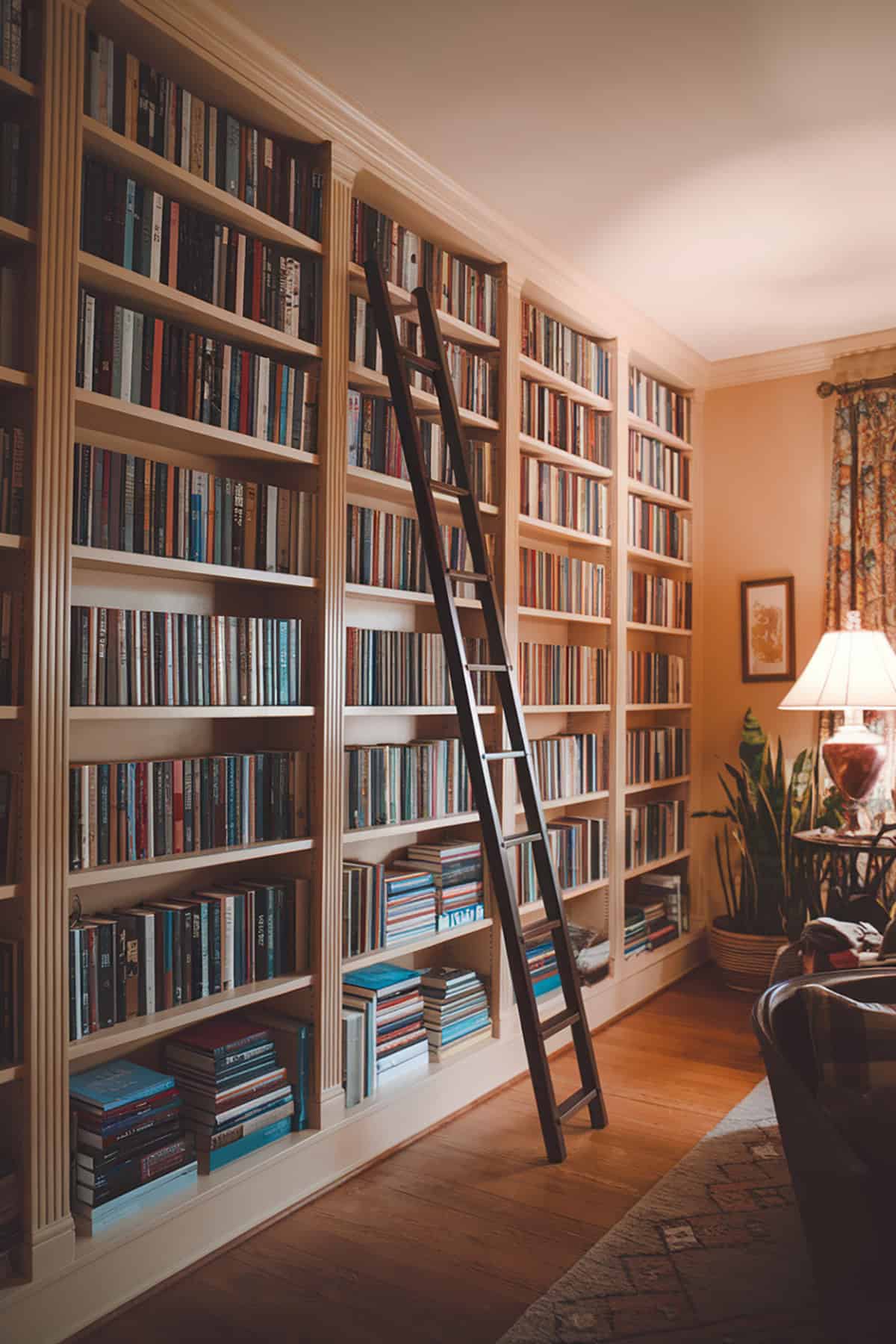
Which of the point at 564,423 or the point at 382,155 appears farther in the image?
the point at 564,423

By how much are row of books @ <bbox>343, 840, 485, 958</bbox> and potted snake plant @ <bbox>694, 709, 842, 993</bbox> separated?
5.29ft

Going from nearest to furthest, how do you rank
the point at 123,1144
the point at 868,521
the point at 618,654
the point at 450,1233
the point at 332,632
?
the point at 123,1144 → the point at 450,1233 → the point at 332,632 → the point at 618,654 → the point at 868,521

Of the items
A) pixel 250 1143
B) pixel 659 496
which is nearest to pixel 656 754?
pixel 659 496

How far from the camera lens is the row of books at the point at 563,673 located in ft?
11.9

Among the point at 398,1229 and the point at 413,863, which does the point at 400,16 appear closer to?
the point at 413,863

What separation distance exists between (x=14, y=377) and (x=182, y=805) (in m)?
0.98

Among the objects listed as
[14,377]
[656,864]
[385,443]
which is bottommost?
[656,864]

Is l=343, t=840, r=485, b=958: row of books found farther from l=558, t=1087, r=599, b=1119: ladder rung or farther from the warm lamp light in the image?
the warm lamp light

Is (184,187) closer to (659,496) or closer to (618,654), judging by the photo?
(618,654)

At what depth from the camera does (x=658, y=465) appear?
452 cm

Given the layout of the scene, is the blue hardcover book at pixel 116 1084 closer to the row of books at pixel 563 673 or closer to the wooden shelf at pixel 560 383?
the row of books at pixel 563 673

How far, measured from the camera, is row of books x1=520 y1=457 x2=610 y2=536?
362 centimetres

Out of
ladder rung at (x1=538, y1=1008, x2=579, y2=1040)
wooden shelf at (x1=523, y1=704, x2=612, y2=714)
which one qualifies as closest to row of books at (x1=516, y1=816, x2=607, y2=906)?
wooden shelf at (x1=523, y1=704, x2=612, y2=714)

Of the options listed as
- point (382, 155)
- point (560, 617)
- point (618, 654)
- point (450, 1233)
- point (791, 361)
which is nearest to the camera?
point (450, 1233)
